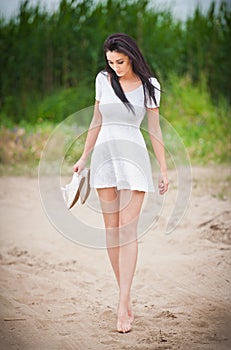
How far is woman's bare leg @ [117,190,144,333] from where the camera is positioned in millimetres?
2865

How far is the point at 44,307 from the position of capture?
11.0 feet

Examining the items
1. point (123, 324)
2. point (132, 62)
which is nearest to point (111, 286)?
point (123, 324)

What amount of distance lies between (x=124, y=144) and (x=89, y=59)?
5710mm

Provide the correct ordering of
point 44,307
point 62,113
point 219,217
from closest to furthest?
point 44,307
point 219,217
point 62,113

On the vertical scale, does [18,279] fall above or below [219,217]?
below

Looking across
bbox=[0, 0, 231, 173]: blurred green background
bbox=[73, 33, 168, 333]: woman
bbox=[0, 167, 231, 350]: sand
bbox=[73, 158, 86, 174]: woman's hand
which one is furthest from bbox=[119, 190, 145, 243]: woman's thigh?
bbox=[0, 0, 231, 173]: blurred green background

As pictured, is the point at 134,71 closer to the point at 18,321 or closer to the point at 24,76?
the point at 18,321

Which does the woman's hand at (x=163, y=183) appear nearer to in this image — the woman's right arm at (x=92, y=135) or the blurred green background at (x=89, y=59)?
the woman's right arm at (x=92, y=135)

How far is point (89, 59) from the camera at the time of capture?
8.35 metres

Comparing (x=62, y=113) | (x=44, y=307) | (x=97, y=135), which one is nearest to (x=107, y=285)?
(x=44, y=307)

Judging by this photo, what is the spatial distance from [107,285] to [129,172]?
113 cm

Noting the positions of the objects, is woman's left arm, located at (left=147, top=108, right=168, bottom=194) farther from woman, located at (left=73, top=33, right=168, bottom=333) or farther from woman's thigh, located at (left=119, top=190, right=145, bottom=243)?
woman's thigh, located at (left=119, top=190, right=145, bottom=243)

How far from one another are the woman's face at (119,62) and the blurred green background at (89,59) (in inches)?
193

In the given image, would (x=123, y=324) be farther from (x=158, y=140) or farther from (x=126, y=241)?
(x=158, y=140)
